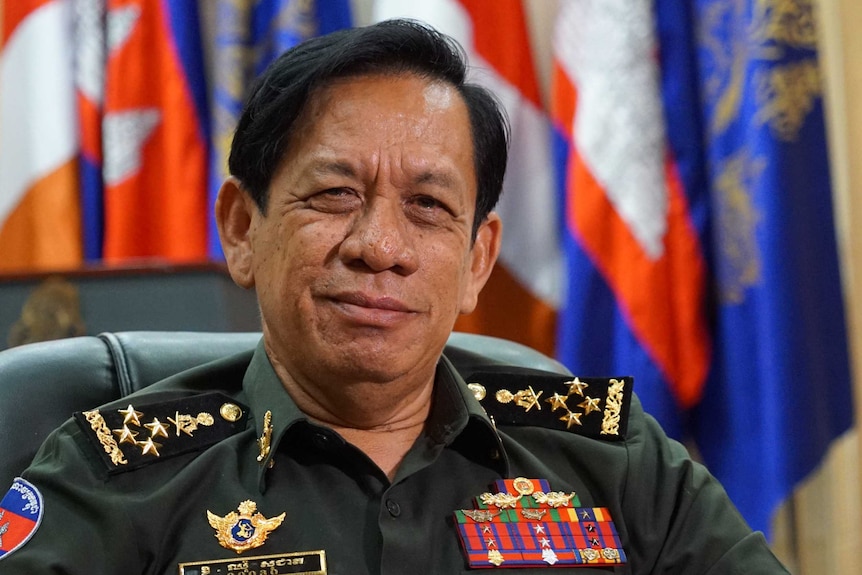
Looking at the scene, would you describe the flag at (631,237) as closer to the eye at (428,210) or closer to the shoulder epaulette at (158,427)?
the eye at (428,210)

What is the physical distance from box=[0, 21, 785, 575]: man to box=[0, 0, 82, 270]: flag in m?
1.56

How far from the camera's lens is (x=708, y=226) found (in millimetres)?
2789

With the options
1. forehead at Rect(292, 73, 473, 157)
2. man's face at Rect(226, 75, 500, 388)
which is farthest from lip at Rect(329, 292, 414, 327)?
forehead at Rect(292, 73, 473, 157)

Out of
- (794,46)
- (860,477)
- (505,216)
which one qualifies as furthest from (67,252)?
(860,477)

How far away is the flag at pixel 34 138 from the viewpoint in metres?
3.05

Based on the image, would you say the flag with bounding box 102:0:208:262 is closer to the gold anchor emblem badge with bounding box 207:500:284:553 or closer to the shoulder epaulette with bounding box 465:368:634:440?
the shoulder epaulette with bounding box 465:368:634:440

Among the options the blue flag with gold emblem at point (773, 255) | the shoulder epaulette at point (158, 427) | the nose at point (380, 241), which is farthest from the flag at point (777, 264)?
the shoulder epaulette at point (158, 427)

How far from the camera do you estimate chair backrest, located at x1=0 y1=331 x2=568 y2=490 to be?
150 cm

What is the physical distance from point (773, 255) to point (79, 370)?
1.65 meters

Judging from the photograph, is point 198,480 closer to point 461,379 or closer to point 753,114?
point 461,379

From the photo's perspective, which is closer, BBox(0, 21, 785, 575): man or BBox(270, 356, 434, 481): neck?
BBox(0, 21, 785, 575): man

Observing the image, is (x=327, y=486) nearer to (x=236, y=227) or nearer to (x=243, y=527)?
(x=243, y=527)

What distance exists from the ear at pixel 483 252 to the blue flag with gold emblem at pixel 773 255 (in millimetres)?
1040

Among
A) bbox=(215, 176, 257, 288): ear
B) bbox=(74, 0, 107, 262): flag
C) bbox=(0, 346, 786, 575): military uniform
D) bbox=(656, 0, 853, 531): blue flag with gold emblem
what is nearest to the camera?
bbox=(0, 346, 786, 575): military uniform
